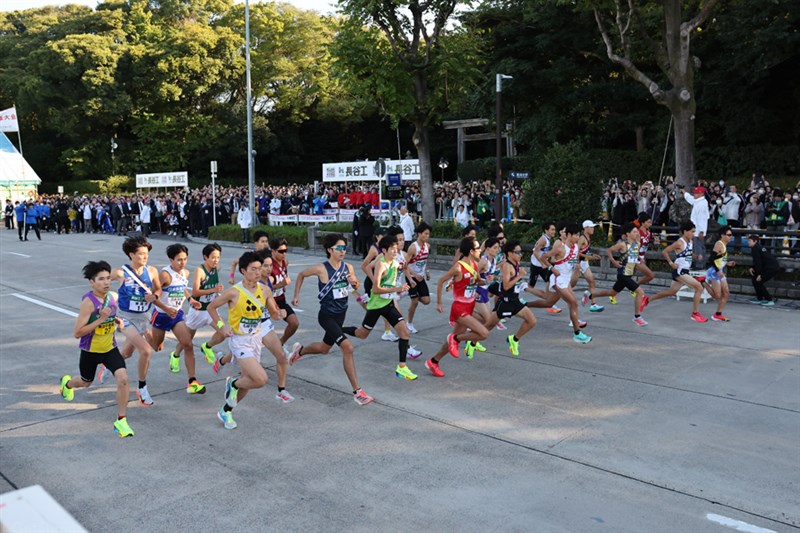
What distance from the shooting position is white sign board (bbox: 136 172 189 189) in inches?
1368

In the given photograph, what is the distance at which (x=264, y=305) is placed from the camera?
6660mm

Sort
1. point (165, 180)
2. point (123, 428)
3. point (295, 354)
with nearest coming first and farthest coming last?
point (123, 428) < point (295, 354) < point (165, 180)

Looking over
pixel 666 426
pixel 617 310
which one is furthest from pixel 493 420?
pixel 617 310

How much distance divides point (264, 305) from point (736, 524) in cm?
448

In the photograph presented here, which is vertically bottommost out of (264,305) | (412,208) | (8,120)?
(264,305)

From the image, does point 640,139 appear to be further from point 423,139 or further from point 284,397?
point 284,397

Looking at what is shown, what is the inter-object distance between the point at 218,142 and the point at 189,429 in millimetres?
44603

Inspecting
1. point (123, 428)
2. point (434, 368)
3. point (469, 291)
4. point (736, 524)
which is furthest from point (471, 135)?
point (736, 524)

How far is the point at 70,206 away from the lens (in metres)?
39.2

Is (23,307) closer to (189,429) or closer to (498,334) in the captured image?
(189,429)

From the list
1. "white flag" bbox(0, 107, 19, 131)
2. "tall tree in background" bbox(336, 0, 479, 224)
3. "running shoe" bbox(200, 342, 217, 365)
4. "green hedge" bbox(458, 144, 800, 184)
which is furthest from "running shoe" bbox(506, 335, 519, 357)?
"white flag" bbox(0, 107, 19, 131)

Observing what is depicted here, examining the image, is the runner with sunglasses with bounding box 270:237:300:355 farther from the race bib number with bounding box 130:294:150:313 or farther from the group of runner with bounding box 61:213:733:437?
the race bib number with bounding box 130:294:150:313

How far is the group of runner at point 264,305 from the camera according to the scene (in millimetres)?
6441

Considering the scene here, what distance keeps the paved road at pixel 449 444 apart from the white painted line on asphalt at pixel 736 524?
0.06ft
